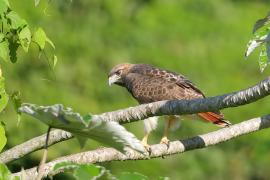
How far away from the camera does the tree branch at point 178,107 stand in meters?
3.54

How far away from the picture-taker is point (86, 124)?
2.41m

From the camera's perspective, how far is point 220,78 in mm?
14641

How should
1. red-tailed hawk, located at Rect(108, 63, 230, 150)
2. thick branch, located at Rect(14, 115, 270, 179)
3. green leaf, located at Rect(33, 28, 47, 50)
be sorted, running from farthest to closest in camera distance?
red-tailed hawk, located at Rect(108, 63, 230, 150) < thick branch, located at Rect(14, 115, 270, 179) < green leaf, located at Rect(33, 28, 47, 50)

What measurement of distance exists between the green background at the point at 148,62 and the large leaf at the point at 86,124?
9.20m

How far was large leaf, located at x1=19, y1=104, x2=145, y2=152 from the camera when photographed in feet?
7.93

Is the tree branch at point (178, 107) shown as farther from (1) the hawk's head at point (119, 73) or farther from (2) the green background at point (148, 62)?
(2) the green background at point (148, 62)

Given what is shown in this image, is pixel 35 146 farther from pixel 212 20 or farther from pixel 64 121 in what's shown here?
pixel 212 20

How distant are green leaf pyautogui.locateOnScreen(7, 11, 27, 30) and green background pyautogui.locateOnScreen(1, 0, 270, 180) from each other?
7941 mm

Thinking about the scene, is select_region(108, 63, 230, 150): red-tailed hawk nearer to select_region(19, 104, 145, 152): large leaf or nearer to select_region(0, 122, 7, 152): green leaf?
select_region(0, 122, 7, 152): green leaf

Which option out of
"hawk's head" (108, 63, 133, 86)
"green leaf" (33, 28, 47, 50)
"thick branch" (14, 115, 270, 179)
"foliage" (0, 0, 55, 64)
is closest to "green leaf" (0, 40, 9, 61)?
"foliage" (0, 0, 55, 64)

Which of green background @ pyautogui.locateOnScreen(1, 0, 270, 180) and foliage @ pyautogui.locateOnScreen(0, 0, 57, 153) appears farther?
green background @ pyautogui.locateOnScreen(1, 0, 270, 180)

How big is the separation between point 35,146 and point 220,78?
10.7 metres

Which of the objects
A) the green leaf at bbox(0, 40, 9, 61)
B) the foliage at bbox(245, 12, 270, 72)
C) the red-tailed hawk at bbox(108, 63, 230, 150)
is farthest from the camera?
the red-tailed hawk at bbox(108, 63, 230, 150)

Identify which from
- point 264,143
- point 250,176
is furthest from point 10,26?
point 250,176
